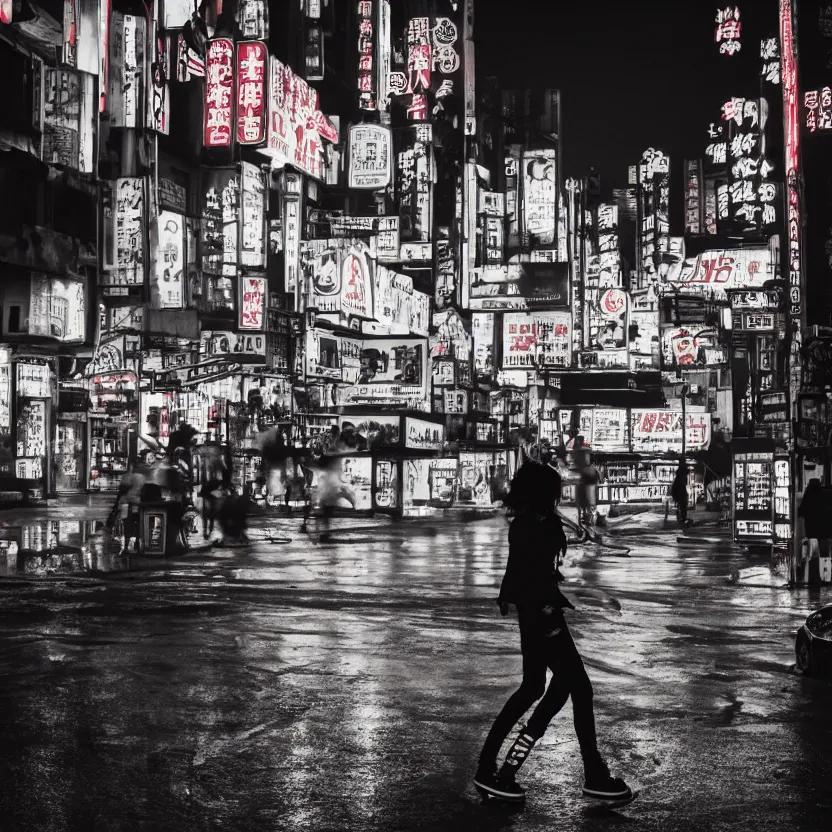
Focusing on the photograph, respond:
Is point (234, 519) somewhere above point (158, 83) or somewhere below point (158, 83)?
below

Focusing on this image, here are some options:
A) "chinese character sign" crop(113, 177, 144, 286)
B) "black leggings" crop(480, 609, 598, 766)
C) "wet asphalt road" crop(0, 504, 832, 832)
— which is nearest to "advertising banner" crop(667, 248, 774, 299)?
"chinese character sign" crop(113, 177, 144, 286)

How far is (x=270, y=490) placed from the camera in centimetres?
3675

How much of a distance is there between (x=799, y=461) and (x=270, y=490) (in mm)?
22647

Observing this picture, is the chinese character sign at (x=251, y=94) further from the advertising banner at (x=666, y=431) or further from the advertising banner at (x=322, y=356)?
the advertising banner at (x=666, y=431)

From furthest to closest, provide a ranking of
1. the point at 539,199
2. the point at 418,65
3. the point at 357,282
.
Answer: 1. the point at 539,199
2. the point at 418,65
3. the point at 357,282

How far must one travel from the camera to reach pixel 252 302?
40219mm

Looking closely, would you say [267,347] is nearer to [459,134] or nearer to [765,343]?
[765,343]

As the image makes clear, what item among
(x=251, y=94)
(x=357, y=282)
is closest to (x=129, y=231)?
(x=251, y=94)

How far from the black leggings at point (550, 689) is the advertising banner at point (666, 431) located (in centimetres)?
4686

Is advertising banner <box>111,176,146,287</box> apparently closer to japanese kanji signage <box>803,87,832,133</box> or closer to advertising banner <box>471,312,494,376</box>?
japanese kanji signage <box>803,87,832,133</box>

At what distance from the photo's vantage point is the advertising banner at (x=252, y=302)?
4006cm

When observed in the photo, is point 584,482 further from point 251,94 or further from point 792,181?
point 251,94

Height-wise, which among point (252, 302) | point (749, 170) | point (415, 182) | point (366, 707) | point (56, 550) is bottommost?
point (366, 707)

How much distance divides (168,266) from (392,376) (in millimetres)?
7277
